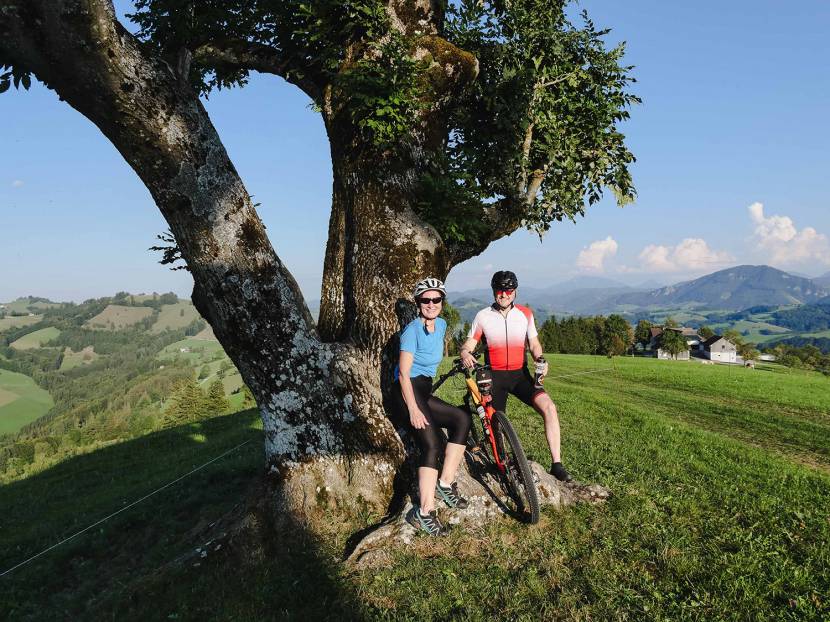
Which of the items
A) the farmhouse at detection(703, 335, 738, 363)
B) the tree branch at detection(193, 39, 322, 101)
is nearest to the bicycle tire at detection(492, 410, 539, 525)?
the tree branch at detection(193, 39, 322, 101)

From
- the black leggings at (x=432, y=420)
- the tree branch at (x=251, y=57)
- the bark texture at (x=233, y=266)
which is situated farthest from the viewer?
the tree branch at (x=251, y=57)

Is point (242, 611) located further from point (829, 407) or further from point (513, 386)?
point (829, 407)

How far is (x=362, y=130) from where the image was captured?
6930 millimetres

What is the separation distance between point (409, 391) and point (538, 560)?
243cm

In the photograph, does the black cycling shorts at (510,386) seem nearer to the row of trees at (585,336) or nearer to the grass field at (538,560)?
the grass field at (538,560)

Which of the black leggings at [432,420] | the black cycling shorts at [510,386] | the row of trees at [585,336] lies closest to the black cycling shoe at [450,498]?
the black leggings at [432,420]

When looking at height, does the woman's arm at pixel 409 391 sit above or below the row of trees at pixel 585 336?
above

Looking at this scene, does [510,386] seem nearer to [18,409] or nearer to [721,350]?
[721,350]

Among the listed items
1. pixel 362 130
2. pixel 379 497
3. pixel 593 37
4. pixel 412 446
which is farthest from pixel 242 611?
pixel 593 37

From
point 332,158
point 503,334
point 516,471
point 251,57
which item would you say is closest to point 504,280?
point 503,334

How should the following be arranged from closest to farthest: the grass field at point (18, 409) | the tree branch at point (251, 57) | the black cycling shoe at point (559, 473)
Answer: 1. the black cycling shoe at point (559, 473)
2. the tree branch at point (251, 57)
3. the grass field at point (18, 409)

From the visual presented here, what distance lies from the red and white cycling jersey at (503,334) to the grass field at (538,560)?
2134 millimetres

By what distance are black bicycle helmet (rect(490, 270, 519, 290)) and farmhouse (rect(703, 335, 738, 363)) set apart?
148 metres

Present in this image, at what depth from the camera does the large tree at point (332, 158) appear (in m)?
6.00
